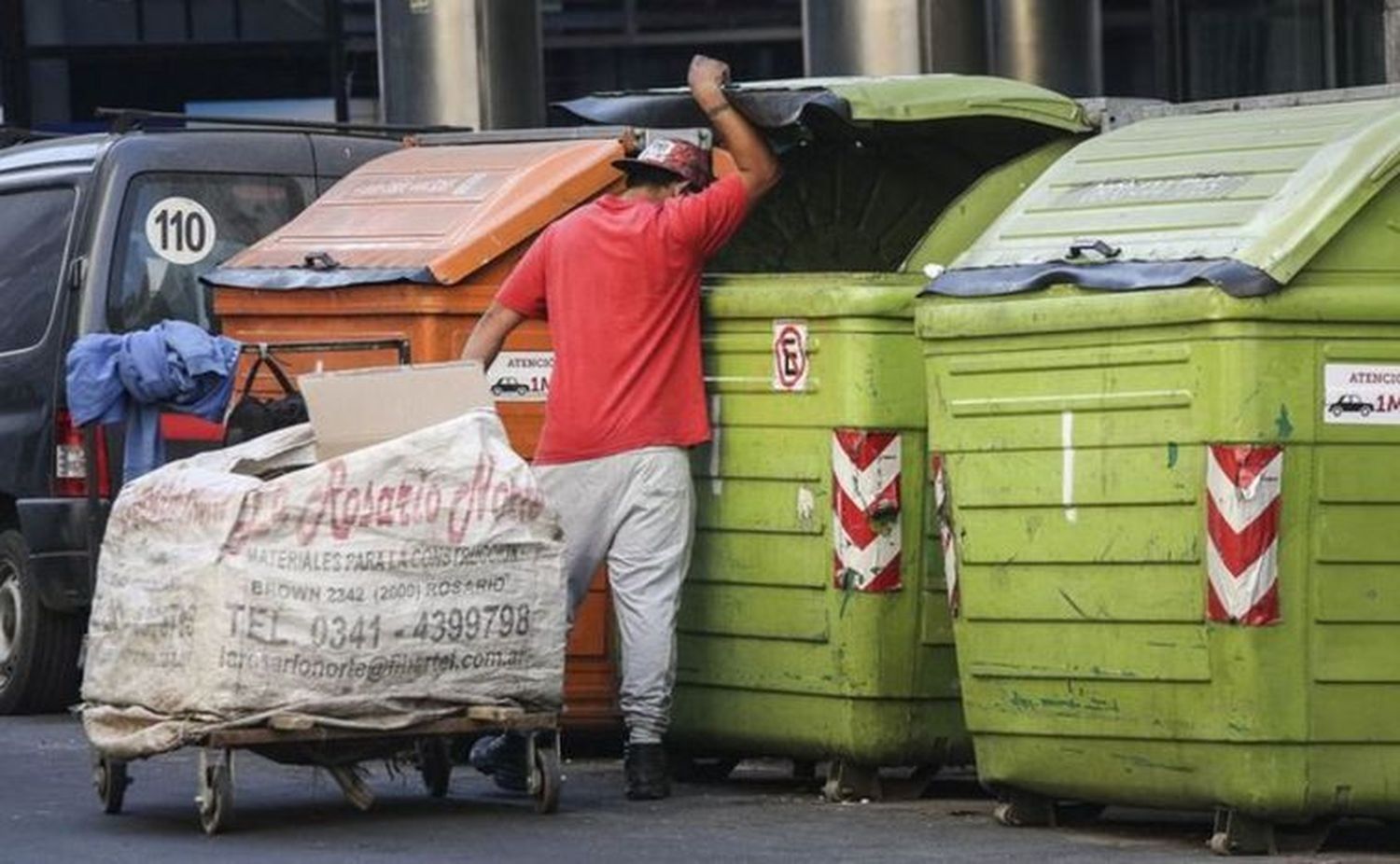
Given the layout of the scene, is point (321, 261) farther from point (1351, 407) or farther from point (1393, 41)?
point (1393, 41)

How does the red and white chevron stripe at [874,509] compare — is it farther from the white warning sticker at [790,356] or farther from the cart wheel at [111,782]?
the cart wheel at [111,782]

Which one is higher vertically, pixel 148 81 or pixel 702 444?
pixel 148 81

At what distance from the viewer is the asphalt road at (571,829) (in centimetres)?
880

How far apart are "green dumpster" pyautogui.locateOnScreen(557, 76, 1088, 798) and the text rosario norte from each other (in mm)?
876

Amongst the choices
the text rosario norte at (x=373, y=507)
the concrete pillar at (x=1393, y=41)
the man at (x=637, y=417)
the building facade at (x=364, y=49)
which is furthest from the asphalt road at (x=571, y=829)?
the building facade at (x=364, y=49)

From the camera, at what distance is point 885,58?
20703 mm

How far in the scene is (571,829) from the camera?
9.37 metres

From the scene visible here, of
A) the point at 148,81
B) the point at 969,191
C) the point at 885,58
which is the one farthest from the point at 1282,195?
the point at 148,81

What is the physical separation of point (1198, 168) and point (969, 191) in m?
1.19

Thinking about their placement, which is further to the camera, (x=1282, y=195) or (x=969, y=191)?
(x=969, y=191)

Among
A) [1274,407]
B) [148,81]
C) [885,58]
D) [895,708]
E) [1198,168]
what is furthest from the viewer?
[148,81]

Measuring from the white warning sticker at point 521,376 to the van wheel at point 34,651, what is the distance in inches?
99.2

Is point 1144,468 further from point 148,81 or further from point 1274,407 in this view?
point 148,81

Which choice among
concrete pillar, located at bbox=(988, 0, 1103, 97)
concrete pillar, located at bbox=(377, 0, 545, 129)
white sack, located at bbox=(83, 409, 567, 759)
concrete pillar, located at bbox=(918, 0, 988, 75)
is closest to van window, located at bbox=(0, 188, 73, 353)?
white sack, located at bbox=(83, 409, 567, 759)
